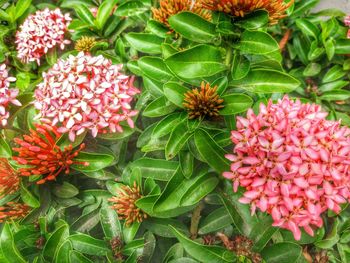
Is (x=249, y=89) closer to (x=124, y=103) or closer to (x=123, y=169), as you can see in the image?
(x=124, y=103)

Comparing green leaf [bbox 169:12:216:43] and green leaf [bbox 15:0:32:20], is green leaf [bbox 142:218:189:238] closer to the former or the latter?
green leaf [bbox 169:12:216:43]

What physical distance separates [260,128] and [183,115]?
27 cm

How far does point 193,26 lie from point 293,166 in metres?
0.49

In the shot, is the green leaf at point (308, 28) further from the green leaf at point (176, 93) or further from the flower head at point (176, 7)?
the green leaf at point (176, 93)

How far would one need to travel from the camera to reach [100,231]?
1.42 metres

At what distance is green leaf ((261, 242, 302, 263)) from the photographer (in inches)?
42.2

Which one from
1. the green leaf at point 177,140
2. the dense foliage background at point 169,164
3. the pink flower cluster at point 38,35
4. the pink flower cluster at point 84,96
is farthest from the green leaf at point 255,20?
the pink flower cluster at point 38,35

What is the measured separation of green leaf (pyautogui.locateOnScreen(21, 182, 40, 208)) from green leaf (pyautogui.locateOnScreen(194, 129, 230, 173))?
2.03 ft

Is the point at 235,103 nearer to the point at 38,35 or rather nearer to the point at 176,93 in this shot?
the point at 176,93

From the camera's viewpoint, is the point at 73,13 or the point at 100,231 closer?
the point at 100,231

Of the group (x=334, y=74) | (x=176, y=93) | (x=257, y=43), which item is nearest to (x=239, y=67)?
(x=257, y=43)

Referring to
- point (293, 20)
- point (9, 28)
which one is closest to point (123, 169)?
point (9, 28)

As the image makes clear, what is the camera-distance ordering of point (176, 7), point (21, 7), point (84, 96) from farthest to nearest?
point (21, 7)
point (176, 7)
point (84, 96)

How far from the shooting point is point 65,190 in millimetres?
1342
